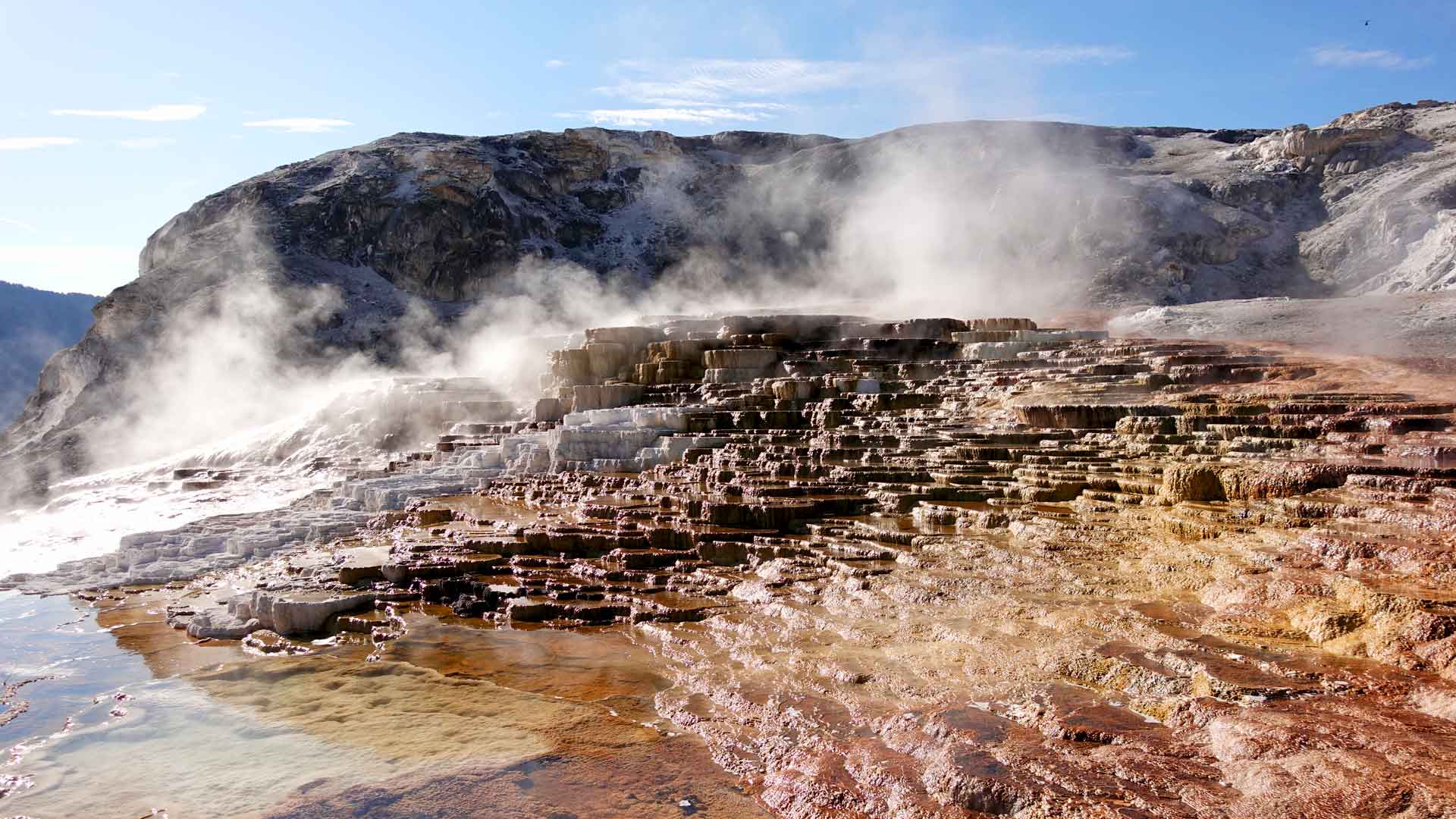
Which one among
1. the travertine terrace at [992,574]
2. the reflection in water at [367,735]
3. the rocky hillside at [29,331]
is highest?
the rocky hillside at [29,331]

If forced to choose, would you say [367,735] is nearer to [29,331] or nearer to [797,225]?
[797,225]

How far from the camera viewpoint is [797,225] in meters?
28.0

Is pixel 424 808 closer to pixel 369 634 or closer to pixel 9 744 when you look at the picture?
pixel 9 744

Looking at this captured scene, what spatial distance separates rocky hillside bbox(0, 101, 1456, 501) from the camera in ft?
66.9

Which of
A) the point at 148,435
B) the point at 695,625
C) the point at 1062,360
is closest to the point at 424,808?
the point at 695,625

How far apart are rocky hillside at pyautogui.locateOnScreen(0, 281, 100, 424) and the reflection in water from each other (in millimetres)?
39774

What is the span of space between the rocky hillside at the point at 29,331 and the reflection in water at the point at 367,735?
130 feet

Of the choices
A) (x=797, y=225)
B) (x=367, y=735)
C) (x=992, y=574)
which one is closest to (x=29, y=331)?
(x=797, y=225)

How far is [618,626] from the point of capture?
19.4 ft

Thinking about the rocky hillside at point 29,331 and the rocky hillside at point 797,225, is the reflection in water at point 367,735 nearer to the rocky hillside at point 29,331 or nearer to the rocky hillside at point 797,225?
the rocky hillside at point 797,225

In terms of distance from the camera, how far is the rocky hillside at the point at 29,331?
123 ft

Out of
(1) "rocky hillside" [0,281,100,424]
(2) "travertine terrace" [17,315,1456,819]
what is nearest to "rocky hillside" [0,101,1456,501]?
(2) "travertine terrace" [17,315,1456,819]

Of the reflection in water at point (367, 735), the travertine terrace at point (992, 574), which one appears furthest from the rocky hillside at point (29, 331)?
the reflection in water at point (367, 735)

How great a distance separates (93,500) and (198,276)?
35.1 ft
